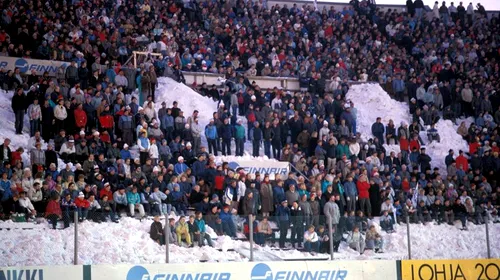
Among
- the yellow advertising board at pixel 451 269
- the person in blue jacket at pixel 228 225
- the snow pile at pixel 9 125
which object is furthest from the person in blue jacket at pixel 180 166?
the yellow advertising board at pixel 451 269

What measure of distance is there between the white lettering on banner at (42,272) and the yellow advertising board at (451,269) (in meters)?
6.37

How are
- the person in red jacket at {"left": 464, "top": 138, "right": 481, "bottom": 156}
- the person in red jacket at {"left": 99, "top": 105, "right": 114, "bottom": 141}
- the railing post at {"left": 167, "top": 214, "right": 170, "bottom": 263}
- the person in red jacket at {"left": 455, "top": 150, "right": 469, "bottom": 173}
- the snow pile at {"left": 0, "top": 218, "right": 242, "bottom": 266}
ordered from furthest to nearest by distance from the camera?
the person in red jacket at {"left": 464, "top": 138, "right": 481, "bottom": 156}
the person in red jacket at {"left": 455, "top": 150, "right": 469, "bottom": 173}
the person in red jacket at {"left": 99, "top": 105, "right": 114, "bottom": 141}
the railing post at {"left": 167, "top": 214, "right": 170, "bottom": 263}
the snow pile at {"left": 0, "top": 218, "right": 242, "bottom": 266}

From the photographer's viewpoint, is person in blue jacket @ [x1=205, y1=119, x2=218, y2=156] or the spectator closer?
the spectator

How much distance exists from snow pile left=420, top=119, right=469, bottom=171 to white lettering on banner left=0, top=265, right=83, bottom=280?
58.9 ft

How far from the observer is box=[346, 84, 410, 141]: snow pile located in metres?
33.2

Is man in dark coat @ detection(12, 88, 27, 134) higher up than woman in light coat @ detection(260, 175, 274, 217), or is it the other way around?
man in dark coat @ detection(12, 88, 27, 134)

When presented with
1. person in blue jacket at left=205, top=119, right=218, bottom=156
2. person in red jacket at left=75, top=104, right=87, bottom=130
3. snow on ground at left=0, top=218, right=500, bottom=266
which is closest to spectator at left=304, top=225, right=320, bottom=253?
snow on ground at left=0, top=218, right=500, bottom=266

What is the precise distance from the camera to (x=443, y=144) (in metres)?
32.8

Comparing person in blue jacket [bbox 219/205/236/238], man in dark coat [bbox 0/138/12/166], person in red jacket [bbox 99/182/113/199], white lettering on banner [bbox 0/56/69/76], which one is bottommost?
person in blue jacket [bbox 219/205/236/238]

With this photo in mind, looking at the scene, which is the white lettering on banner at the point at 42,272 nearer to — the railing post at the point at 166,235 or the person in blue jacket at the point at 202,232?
the railing post at the point at 166,235

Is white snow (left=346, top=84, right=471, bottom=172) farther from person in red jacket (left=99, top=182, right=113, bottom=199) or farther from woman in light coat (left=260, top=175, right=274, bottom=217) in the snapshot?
person in red jacket (left=99, top=182, right=113, bottom=199)

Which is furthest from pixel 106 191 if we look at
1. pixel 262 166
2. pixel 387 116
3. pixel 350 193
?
pixel 387 116

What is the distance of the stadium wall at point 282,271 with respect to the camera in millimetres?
16000

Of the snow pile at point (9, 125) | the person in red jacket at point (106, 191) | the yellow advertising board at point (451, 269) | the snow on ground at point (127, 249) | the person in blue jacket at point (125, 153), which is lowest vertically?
the yellow advertising board at point (451, 269)
